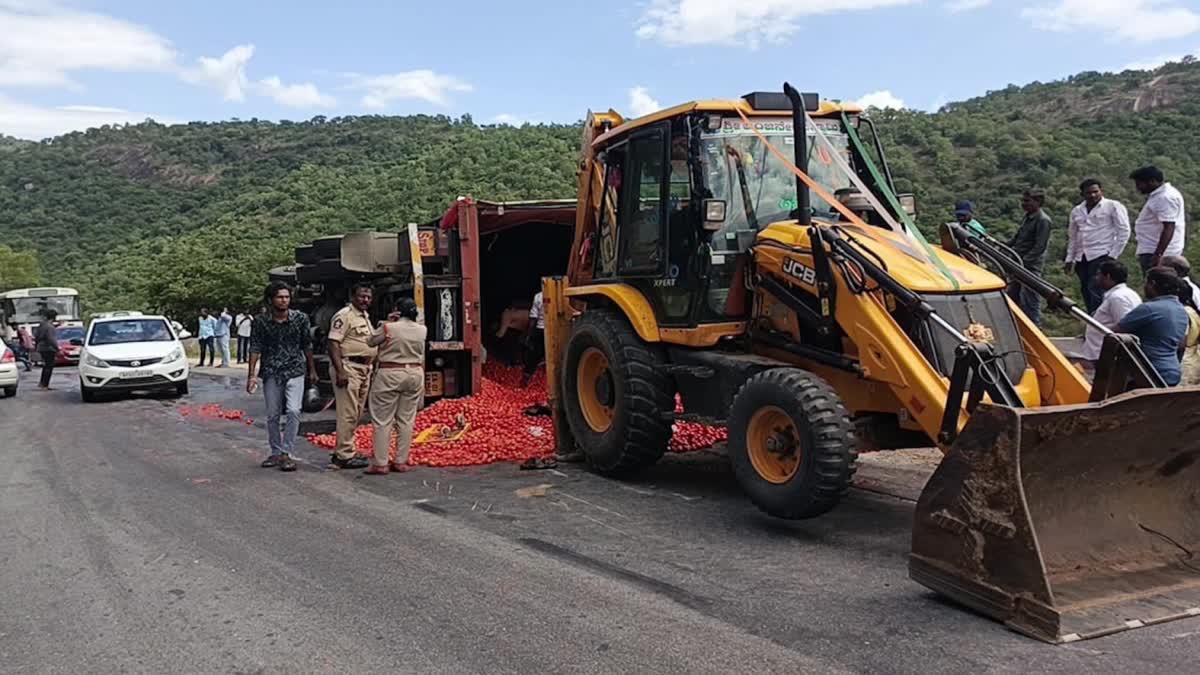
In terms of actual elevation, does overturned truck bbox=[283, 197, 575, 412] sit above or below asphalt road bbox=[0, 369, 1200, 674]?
above

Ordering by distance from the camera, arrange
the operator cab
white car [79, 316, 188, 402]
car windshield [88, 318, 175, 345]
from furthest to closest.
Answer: car windshield [88, 318, 175, 345], white car [79, 316, 188, 402], the operator cab

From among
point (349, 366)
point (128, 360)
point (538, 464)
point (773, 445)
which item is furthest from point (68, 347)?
point (773, 445)

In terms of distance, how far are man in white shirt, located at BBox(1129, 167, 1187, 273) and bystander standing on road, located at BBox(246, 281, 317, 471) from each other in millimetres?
7520

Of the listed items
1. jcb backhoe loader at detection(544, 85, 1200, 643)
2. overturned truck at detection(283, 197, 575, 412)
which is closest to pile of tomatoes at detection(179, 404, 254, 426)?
overturned truck at detection(283, 197, 575, 412)

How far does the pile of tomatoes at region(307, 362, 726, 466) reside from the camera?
893 centimetres

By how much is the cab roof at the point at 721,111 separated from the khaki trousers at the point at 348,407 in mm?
3255

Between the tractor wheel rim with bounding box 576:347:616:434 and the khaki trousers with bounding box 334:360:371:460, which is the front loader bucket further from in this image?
the khaki trousers with bounding box 334:360:371:460

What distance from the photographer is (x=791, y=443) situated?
5.81 metres

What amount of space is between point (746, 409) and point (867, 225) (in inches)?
63.9

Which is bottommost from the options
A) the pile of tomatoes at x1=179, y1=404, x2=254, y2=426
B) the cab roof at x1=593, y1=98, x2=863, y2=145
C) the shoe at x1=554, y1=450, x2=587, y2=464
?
the pile of tomatoes at x1=179, y1=404, x2=254, y2=426

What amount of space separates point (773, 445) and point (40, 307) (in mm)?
32771

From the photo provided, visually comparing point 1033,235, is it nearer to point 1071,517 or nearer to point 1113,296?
point 1113,296

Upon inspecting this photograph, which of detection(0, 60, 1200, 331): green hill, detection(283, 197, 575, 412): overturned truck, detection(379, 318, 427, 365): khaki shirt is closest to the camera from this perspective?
detection(379, 318, 427, 365): khaki shirt

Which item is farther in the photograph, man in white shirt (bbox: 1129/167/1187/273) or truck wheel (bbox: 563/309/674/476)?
man in white shirt (bbox: 1129/167/1187/273)
